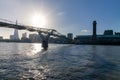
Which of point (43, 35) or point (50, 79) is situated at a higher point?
point (43, 35)

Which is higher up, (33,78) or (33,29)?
(33,29)

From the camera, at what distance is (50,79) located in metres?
22.3

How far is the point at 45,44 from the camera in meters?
113

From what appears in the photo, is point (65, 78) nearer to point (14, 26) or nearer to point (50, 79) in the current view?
point (50, 79)

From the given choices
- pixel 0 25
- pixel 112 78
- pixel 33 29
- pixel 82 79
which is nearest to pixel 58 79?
pixel 82 79

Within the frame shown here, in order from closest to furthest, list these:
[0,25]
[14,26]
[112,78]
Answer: [112,78]
[0,25]
[14,26]

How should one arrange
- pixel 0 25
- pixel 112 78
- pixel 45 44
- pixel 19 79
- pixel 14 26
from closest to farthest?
pixel 19 79 < pixel 112 78 < pixel 0 25 < pixel 14 26 < pixel 45 44

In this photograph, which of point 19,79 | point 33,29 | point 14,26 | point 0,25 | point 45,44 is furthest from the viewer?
point 45,44

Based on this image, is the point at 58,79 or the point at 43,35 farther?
the point at 43,35

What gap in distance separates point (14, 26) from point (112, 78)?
52.8 meters

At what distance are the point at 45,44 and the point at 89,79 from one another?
90831 mm

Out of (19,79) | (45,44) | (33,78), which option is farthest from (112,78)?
(45,44)

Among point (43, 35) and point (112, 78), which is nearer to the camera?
point (112, 78)

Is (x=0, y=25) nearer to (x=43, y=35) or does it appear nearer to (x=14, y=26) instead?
(x=14, y=26)
